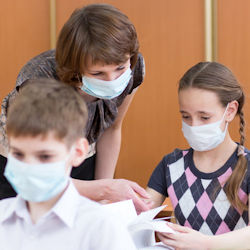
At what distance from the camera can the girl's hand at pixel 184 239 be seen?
135 cm

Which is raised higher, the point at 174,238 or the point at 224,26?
the point at 224,26

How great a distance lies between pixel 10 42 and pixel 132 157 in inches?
44.9

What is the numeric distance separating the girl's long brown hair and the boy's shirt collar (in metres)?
0.72

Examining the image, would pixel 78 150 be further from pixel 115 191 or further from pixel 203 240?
pixel 203 240

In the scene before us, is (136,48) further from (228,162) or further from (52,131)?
(52,131)

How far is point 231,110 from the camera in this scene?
1743mm

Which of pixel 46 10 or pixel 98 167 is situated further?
pixel 46 10

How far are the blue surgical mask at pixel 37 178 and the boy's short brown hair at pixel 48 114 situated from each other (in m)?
0.06

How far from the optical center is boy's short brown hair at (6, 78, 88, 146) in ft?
3.31

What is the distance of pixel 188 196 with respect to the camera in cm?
172

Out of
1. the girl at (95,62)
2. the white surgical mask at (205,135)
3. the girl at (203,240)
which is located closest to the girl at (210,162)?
the white surgical mask at (205,135)

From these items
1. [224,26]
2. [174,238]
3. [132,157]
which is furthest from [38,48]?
[174,238]

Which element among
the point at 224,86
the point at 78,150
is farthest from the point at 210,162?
the point at 78,150

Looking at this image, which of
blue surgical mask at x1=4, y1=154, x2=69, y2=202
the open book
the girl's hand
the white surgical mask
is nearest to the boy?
blue surgical mask at x1=4, y1=154, x2=69, y2=202
